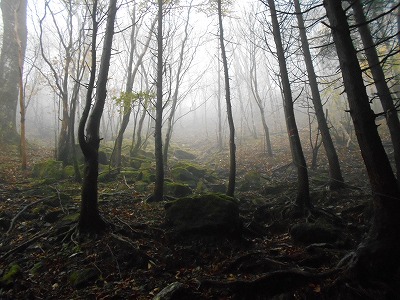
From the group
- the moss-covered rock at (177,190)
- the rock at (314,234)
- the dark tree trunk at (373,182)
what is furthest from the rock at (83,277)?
the moss-covered rock at (177,190)

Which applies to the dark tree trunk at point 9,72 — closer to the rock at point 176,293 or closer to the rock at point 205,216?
the rock at point 205,216

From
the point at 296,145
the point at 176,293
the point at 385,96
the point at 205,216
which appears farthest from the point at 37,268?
the point at 385,96

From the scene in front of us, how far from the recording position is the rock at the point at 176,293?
3.39m

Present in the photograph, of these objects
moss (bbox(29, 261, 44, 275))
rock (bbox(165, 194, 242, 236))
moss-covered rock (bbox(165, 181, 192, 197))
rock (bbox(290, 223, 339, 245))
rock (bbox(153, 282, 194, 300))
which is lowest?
rock (bbox(153, 282, 194, 300))

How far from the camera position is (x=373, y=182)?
331cm

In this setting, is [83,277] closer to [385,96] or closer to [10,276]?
[10,276]

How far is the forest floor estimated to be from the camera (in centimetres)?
352

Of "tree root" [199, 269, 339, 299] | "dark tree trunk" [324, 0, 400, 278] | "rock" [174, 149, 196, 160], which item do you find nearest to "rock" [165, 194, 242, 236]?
"tree root" [199, 269, 339, 299]

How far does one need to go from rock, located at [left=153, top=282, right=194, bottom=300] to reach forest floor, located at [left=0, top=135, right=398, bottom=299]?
13mm

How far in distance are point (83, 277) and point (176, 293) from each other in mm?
1844

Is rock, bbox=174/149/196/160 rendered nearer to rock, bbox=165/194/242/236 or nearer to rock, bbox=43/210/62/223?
rock, bbox=43/210/62/223

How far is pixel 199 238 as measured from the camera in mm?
5441

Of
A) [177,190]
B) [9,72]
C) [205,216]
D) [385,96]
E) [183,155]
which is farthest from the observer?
[183,155]

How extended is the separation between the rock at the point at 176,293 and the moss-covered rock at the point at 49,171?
27.0 ft
